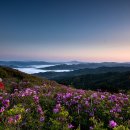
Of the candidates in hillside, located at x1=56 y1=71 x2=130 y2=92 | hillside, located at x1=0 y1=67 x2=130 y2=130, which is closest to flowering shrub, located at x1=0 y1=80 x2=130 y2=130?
hillside, located at x1=0 y1=67 x2=130 y2=130

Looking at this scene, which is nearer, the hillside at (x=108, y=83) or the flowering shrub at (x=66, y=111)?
the flowering shrub at (x=66, y=111)

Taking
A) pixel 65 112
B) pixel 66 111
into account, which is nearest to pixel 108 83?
pixel 66 111

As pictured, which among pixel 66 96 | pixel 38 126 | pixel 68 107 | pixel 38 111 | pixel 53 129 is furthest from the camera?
pixel 66 96

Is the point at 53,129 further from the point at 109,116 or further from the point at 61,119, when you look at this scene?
the point at 109,116

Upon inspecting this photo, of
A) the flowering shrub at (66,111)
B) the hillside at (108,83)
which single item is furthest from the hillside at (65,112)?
the hillside at (108,83)

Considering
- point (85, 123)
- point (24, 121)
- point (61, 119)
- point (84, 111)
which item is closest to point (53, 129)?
point (61, 119)

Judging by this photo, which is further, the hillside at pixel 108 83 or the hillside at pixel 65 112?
the hillside at pixel 108 83

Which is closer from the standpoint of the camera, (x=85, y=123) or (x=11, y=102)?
(x=85, y=123)

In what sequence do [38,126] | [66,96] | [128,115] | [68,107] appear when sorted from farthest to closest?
[66,96] → [68,107] → [128,115] → [38,126]

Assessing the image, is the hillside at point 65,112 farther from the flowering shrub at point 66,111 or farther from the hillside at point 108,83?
the hillside at point 108,83

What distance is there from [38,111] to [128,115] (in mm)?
2831

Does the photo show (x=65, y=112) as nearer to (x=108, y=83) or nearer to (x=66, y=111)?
(x=66, y=111)

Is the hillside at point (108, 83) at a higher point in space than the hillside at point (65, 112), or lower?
lower

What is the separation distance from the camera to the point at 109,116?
9.02 metres
